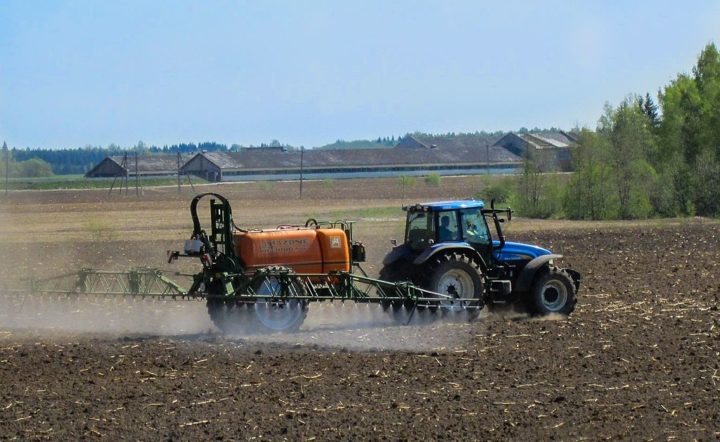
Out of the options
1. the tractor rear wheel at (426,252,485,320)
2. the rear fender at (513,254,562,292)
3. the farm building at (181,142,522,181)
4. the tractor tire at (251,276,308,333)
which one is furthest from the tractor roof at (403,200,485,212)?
the farm building at (181,142,522,181)

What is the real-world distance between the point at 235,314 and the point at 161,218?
3845 cm

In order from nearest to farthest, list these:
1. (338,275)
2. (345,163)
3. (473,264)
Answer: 1. (338,275)
2. (473,264)
3. (345,163)

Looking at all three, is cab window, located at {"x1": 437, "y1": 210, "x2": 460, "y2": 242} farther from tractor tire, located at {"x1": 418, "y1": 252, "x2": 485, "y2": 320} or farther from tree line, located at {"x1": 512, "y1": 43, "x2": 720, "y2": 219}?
tree line, located at {"x1": 512, "y1": 43, "x2": 720, "y2": 219}

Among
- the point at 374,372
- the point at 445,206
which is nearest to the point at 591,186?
the point at 445,206

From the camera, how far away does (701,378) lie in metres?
14.2

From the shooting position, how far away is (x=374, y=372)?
15.0 meters

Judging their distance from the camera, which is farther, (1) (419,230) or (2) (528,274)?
(1) (419,230)

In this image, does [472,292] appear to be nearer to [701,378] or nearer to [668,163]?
[701,378]

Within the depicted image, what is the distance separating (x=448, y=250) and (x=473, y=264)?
20.3 inches

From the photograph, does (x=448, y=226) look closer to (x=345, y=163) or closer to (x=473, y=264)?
(x=473, y=264)

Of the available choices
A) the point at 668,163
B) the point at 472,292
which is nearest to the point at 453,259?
the point at 472,292

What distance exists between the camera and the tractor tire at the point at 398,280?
19.3m

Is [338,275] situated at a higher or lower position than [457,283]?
higher

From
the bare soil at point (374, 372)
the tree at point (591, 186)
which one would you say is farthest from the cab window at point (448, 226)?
the tree at point (591, 186)
